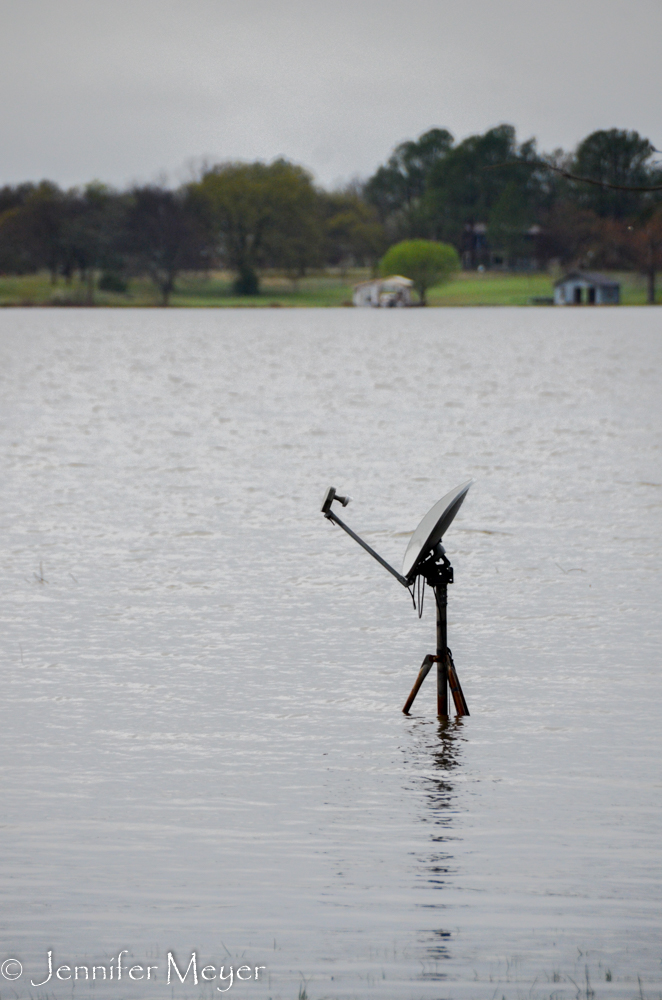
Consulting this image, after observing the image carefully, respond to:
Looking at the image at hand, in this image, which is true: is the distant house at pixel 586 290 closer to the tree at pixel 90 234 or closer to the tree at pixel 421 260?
the tree at pixel 421 260

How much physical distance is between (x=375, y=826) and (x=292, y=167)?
196m

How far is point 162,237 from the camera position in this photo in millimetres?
179125

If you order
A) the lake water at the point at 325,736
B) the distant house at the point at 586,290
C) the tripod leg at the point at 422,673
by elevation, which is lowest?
the lake water at the point at 325,736

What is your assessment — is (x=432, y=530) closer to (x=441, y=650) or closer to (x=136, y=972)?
(x=441, y=650)

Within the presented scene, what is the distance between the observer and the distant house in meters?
191

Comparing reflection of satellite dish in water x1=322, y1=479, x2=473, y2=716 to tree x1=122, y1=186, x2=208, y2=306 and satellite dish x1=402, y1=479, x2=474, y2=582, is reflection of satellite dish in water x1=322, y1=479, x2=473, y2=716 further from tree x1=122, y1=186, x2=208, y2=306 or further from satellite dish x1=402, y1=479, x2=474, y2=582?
tree x1=122, y1=186, x2=208, y2=306

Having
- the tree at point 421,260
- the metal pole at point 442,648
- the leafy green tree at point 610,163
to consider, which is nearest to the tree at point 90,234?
the tree at point 421,260

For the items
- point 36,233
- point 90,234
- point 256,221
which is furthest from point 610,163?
point 36,233

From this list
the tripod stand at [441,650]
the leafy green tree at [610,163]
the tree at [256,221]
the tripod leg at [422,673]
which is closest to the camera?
the tripod stand at [441,650]

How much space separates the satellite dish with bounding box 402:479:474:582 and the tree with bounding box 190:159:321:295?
176m

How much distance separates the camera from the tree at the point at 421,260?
622 ft

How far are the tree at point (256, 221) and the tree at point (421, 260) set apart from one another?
11913 millimetres

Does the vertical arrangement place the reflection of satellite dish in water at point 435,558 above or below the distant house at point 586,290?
below
